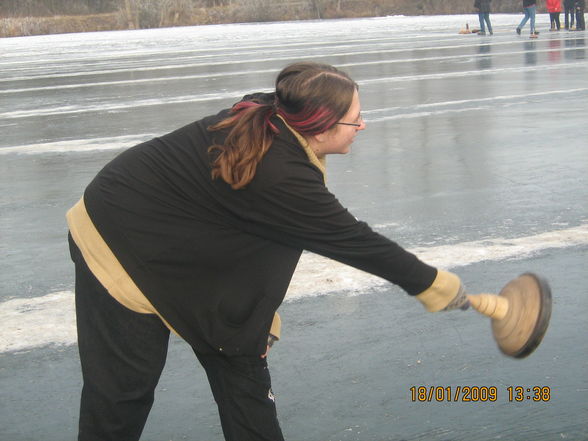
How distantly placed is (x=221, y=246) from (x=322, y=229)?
1.04 feet

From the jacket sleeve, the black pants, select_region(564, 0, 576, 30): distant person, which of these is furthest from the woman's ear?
select_region(564, 0, 576, 30): distant person

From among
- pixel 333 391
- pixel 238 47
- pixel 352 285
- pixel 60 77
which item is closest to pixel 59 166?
pixel 352 285

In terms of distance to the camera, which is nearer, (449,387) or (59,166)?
(449,387)

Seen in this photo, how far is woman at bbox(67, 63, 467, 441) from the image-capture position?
8.78 ft

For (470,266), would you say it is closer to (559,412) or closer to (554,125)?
(559,412)

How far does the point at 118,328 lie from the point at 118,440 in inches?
15.2

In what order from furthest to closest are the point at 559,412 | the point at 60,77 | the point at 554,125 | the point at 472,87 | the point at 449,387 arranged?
1. the point at 60,77
2. the point at 472,87
3. the point at 554,125
4. the point at 449,387
5. the point at 559,412

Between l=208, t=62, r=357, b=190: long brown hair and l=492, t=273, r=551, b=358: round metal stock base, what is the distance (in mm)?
791

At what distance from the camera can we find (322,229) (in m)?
2.70

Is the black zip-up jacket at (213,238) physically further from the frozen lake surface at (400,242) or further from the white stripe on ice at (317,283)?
the white stripe on ice at (317,283)

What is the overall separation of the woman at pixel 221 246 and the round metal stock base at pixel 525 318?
184mm

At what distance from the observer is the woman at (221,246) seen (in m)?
2.68

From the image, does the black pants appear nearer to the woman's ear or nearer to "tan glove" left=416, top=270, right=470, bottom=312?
"tan glove" left=416, top=270, right=470, bottom=312

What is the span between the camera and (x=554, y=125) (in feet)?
32.6
